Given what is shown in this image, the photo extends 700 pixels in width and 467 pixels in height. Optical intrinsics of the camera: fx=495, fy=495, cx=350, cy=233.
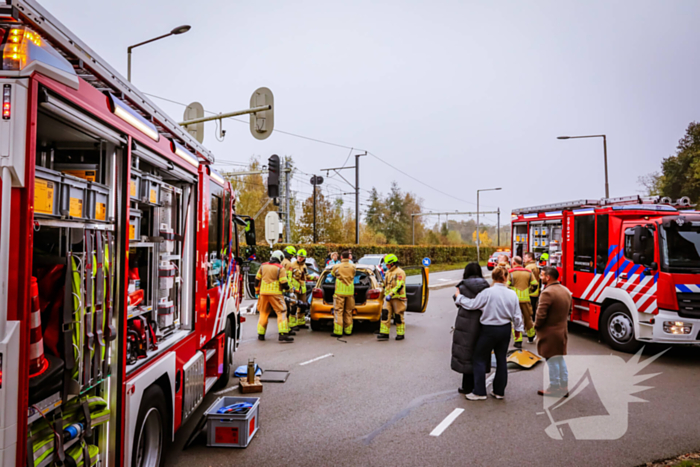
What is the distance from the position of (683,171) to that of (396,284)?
28.7 metres

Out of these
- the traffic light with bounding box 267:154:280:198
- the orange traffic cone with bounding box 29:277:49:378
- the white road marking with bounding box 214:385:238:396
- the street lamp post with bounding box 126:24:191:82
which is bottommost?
the white road marking with bounding box 214:385:238:396

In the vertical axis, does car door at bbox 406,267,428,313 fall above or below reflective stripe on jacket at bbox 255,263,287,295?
below

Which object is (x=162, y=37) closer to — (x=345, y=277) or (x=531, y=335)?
(x=345, y=277)

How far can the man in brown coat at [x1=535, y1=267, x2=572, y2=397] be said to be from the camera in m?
6.34

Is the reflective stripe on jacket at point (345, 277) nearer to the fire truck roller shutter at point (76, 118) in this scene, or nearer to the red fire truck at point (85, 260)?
the red fire truck at point (85, 260)

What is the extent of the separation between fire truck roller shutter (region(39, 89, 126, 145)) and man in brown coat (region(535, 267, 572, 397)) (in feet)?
17.6

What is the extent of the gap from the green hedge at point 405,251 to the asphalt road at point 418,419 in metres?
→ 20.9

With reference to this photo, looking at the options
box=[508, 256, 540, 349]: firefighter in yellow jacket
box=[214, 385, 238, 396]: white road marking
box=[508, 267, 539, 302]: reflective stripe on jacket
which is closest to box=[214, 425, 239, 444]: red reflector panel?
box=[214, 385, 238, 396]: white road marking

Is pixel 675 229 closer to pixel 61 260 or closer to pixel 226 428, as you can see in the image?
pixel 226 428

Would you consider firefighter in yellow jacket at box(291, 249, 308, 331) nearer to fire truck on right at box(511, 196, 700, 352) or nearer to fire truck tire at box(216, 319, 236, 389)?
fire truck tire at box(216, 319, 236, 389)

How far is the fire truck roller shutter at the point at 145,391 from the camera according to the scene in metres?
3.13

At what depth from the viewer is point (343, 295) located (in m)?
10.5

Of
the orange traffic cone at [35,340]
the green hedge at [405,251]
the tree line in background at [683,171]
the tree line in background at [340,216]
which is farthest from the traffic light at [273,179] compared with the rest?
the tree line in background at [683,171]

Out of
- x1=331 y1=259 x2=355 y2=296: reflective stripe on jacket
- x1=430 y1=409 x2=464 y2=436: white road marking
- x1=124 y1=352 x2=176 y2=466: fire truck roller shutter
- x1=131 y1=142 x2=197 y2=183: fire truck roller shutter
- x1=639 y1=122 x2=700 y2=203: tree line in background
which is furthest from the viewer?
x1=639 y1=122 x2=700 y2=203: tree line in background
